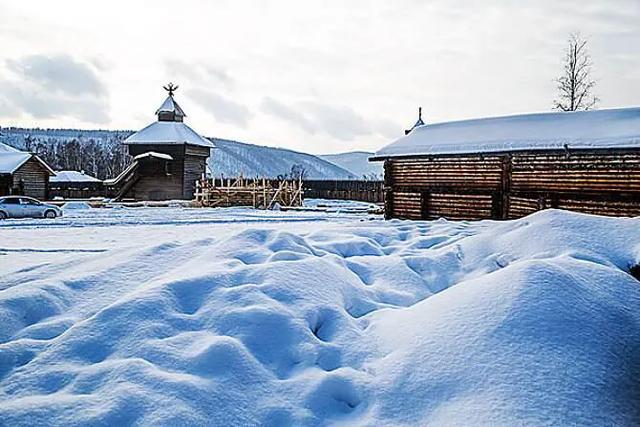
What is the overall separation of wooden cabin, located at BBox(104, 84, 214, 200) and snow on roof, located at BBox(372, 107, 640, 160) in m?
32.1

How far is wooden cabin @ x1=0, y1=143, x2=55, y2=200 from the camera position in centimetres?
4172

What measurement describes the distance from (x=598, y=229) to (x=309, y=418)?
5236 millimetres

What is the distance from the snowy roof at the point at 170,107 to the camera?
2199 inches

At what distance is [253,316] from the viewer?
5.29 m

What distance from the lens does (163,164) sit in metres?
50.5

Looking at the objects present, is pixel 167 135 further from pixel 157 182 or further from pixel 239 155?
pixel 239 155

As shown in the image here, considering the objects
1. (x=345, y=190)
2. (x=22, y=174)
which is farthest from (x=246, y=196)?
(x=345, y=190)

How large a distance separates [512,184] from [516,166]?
592 millimetres

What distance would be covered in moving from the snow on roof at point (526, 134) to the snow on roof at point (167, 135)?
32.9m

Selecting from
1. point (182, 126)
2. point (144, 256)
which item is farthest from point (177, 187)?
point (144, 256)

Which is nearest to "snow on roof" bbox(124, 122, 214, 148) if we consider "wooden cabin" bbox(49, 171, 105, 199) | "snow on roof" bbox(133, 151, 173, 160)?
"snow on roof" bbox(133, 151, 173, 160)

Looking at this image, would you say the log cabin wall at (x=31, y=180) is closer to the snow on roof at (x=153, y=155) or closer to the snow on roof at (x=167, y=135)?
the snow on roof at (x=153, y=155)

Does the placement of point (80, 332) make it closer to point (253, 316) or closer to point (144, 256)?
point (253, 316)

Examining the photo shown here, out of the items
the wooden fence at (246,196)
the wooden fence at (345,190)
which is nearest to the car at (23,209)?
the wooden fence at (246,196)
